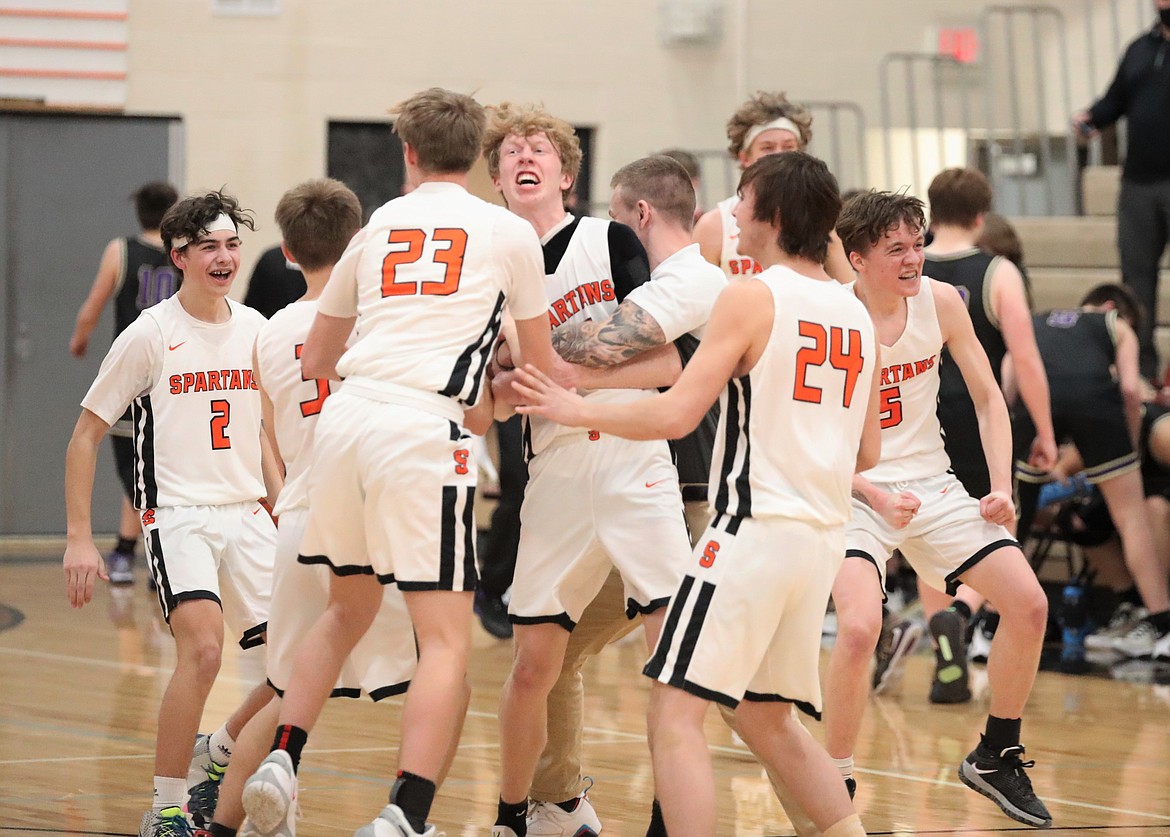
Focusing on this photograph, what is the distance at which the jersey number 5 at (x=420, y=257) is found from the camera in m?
3.89

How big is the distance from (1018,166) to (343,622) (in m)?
10.6

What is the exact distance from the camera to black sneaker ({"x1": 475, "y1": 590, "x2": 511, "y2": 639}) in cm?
892

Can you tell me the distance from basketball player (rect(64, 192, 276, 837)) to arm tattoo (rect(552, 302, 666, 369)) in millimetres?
1101

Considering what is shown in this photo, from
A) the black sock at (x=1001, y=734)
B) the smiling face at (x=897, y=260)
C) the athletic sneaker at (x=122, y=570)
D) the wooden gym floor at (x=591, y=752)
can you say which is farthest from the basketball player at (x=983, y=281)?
the athletic sneaker at (x=122, y=570)

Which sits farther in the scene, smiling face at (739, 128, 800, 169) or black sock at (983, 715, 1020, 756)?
smiling face at (739, 128, 800, 169)

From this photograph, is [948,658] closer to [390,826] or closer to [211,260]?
[211,260]

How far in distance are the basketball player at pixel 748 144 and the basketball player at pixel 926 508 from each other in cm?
111

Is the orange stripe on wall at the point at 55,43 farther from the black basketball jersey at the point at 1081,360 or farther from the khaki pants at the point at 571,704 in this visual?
the khaki pants at the point at 571,704

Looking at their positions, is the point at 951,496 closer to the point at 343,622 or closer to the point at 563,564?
the point at 563,564

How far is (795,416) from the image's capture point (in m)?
3.78

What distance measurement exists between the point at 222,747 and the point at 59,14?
9.21m

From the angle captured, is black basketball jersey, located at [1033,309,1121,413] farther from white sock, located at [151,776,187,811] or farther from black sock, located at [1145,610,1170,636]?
white sock, located at [151,776,187,811]

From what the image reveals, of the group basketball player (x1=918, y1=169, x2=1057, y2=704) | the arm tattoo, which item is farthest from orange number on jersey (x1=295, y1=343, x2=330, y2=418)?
basketball player (x1=918, y1=169, x2=1057, y2=704)

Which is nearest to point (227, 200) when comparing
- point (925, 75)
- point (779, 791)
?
point (779, 791)
